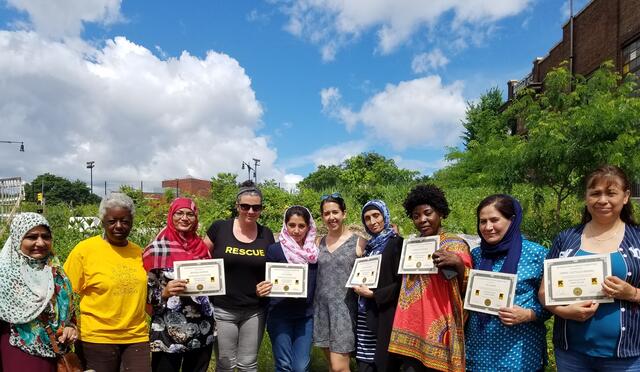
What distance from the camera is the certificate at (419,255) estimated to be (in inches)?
116

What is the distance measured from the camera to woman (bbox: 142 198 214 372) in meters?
3.28

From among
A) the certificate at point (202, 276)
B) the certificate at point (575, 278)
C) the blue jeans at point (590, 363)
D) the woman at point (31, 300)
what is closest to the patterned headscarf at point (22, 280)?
the woman at point (31, 300)

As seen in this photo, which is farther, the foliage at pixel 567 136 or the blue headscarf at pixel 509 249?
the foliage at pixel 567 136

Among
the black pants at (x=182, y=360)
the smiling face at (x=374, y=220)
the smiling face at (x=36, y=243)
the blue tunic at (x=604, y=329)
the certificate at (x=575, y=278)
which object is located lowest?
the black pants at (x=182, y=360)

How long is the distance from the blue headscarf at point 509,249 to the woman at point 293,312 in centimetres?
154

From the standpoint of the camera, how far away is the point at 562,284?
252 cm

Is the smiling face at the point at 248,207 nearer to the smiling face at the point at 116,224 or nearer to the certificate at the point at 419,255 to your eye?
the smiling face at the point at 116,224

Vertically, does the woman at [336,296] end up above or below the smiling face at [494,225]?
below

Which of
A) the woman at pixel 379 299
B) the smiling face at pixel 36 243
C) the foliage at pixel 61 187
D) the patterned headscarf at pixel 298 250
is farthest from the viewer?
the foliage at pixel 61 187

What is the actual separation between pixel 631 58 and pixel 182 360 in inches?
805

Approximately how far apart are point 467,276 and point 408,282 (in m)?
0.44

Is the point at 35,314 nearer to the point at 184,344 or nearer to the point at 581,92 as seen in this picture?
the point at 184,344

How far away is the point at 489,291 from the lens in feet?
8.75

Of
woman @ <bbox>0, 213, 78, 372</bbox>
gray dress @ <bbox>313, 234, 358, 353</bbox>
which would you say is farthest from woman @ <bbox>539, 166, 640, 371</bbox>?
woman @ <bbox>0, 213, 78, 372</bbox>
